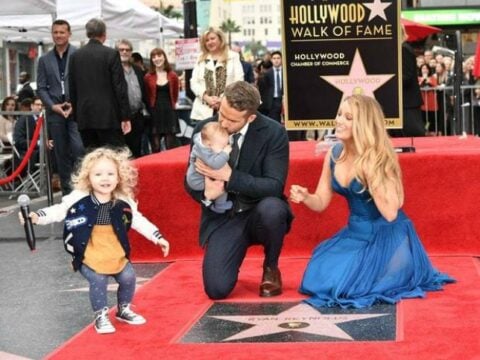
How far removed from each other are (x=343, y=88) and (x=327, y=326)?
3197 mm

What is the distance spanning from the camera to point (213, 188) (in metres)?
6.55

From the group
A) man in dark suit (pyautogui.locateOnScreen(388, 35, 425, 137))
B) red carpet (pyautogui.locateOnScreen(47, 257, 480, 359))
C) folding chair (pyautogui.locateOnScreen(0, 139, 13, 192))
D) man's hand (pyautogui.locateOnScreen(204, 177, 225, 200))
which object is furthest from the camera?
folding chair (pyautogui.locateOnScreen(0, 139, 13, 192))

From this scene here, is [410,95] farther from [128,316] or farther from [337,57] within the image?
[128,316]

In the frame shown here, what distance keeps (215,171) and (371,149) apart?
0.96 metres

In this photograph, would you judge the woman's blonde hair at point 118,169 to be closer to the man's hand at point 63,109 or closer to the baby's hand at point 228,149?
the baby's hand at point 228,149

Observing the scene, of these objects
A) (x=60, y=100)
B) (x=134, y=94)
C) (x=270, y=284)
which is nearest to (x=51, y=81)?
(x=60, y=100)

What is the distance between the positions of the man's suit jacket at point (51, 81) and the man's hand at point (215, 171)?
4698mm

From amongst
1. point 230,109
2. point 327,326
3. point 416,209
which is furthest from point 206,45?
point 327,326

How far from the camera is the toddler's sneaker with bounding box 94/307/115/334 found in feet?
18.9

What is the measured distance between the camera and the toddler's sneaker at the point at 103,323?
18.9 ft

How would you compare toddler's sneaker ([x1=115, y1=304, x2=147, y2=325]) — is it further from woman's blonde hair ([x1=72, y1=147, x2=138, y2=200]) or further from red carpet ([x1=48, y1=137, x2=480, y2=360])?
woman's blonde hair ([x1=72, y1=147, x2=138, y2=200])

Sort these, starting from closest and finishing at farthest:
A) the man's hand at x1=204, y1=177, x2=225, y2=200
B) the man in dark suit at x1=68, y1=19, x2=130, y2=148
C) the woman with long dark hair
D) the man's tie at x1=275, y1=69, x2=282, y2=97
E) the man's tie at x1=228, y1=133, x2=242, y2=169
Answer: the man's hand at x1=204, y1=177, x2=225, y2=200 → the man's tie at x1=228, y1=133, x2=242, y2=169 → the man in dark suit at x1=68, y1=19, x2=130, y2=148 → the woman with long dark hair → the man's tie at x1=275, y1=69, x2=282, y2=97

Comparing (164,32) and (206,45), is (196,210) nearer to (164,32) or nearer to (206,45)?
(206,45)

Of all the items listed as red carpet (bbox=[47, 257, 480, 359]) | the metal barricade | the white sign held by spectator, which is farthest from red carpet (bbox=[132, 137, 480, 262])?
the metal barricade
